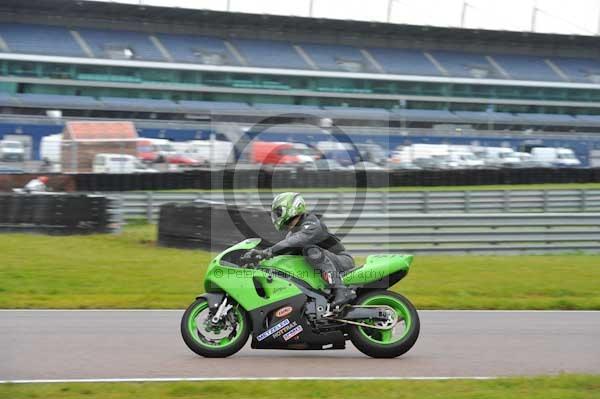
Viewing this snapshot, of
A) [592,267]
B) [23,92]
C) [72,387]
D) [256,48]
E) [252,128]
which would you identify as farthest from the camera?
[256,48]

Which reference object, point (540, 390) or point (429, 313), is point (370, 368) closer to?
point (540, 390)

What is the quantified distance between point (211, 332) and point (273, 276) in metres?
0.76

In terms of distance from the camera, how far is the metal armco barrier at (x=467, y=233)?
16.9 m

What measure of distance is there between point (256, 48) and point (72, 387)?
174 ft

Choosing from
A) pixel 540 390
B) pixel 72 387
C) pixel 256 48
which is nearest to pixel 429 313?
pixel 540 390

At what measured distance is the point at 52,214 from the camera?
60.0 ft

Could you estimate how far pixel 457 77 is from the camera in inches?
2345

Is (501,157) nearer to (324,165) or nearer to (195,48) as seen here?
(324,165)

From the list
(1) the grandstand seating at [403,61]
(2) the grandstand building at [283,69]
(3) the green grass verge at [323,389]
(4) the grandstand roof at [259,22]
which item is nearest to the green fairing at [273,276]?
(3) the green grass verge at [323,389]

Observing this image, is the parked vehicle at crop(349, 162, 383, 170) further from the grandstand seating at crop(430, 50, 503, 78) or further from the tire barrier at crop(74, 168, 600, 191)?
the grandstand seating at crop(430, 50, 503, 78)

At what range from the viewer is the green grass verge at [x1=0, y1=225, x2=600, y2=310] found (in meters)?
12.5

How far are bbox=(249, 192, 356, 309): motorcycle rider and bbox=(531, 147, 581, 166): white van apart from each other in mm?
26377

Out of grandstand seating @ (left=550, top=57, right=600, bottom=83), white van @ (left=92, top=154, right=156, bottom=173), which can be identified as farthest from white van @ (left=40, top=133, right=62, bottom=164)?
grandstand seating @ (left=550, top=57, right=600, bottom=83)

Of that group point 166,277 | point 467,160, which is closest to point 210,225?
point 166,277
